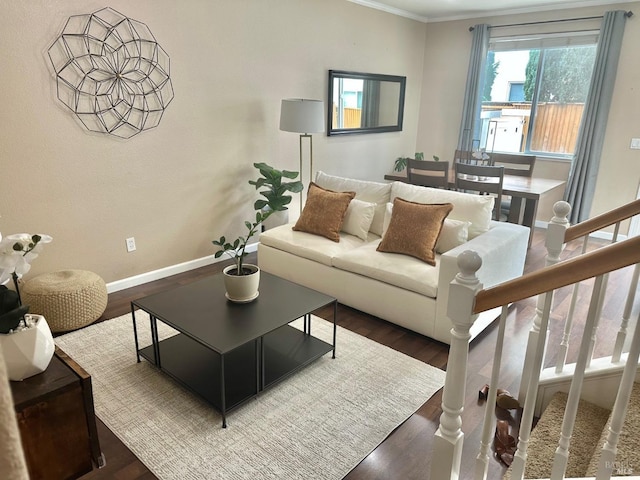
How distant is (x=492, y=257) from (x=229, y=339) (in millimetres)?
1706

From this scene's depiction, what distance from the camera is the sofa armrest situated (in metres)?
2.67

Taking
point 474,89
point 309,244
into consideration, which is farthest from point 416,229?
point 474,89

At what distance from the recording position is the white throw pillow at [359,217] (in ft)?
11.9

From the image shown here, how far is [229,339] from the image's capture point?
2.15 m

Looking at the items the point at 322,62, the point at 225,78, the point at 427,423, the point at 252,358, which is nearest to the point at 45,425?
the point at 252,358

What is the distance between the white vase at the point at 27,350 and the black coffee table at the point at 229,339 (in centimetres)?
66

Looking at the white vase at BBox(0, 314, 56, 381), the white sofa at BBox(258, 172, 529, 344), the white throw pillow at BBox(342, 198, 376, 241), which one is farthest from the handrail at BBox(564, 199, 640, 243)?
the white vase at BBox(0, 314, 56, 381)

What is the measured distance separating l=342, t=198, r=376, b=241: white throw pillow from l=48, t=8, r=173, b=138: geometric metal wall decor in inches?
69.0

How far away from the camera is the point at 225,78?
396 cm

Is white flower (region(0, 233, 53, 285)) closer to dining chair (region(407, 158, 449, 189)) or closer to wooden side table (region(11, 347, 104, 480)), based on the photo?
wooden side table (region(11, 347, 104, 480))

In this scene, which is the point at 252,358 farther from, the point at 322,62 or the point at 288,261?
the point at 322,62

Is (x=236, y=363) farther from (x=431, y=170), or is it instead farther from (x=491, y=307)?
(x=431, y=170)

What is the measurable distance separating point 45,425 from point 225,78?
10.4ft

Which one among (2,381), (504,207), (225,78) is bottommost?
(504,207)
